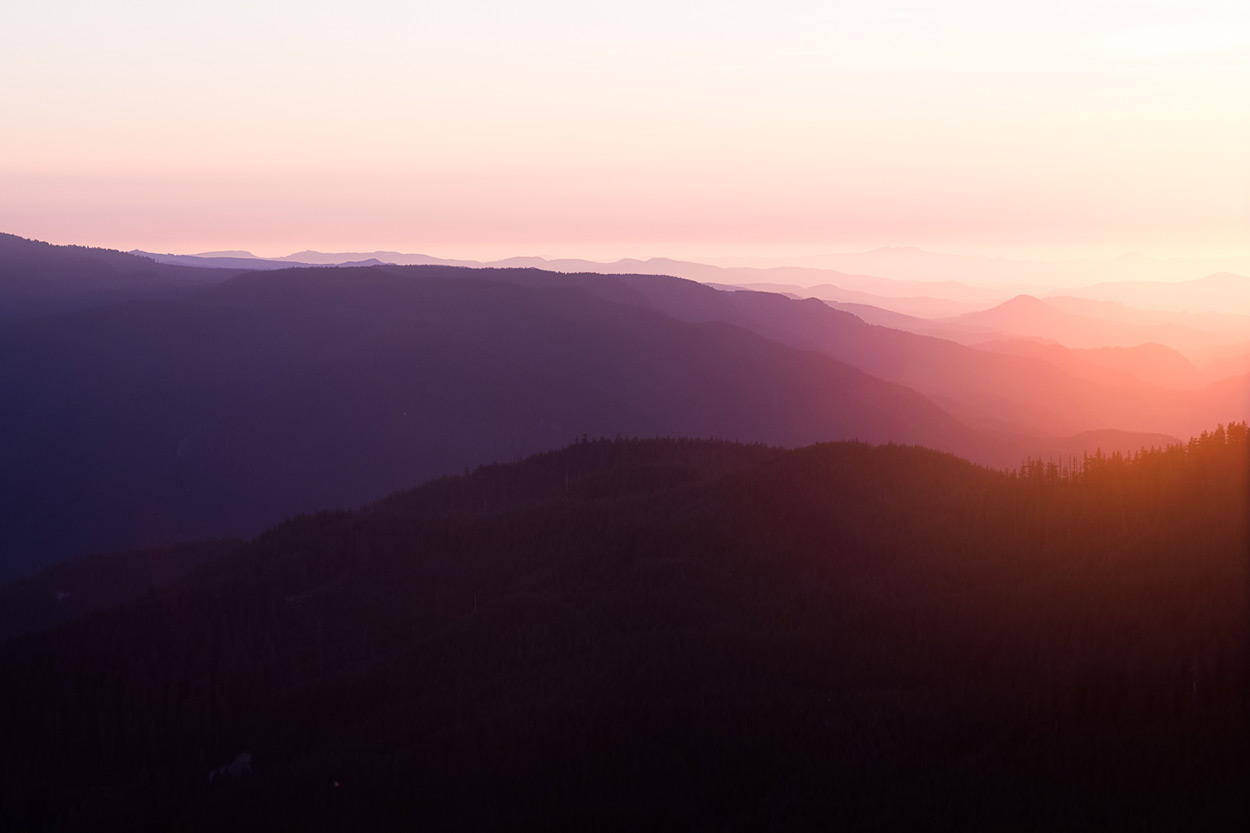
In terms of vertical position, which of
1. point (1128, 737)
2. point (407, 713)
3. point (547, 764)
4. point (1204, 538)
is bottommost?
Result: point (407, 713)

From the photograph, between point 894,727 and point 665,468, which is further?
point 665,468

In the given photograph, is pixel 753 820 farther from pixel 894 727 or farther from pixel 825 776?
pixel 894 727

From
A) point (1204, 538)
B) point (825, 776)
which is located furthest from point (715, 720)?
point (1204, 538)

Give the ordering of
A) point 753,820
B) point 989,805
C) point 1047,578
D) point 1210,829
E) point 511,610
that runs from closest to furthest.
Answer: point 1210,829
point 989,805
point 753,820
point 1047,578
point 511,610

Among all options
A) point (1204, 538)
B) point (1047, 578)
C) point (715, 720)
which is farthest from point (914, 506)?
point (715, 720)

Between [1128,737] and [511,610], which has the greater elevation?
[1128,737]

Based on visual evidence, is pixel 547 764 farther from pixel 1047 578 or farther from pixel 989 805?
pixel 1047 578

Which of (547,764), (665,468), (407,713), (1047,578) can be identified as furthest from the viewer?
(665,468)
